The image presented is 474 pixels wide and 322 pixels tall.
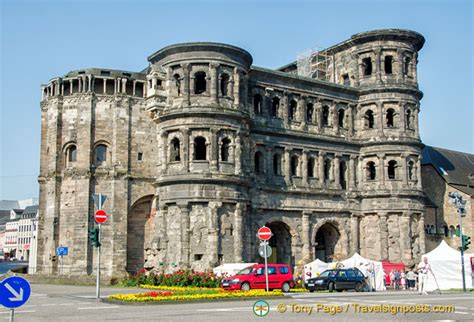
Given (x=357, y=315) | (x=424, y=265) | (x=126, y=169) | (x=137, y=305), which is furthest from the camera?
(x=126, y=169)

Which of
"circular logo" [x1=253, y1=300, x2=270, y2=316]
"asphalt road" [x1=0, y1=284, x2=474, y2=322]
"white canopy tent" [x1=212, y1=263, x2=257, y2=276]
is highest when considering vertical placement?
"white canopy tent" [x1=212, y1=263, x2=257, y2=276]

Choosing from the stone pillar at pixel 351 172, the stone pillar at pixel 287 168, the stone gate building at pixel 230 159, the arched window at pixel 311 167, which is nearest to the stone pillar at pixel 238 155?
the stone gate building at pixel 230 159

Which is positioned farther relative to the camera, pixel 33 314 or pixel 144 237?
pixel 144 237

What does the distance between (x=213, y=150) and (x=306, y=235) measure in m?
10.3

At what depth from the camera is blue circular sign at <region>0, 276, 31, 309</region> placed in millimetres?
10438

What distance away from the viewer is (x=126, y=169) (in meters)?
41.8

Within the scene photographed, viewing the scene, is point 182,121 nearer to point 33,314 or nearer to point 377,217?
point 377,217

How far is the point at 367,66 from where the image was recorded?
49.2 meters

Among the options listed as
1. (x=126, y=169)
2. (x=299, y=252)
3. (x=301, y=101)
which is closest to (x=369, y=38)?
(x=301, y=101)

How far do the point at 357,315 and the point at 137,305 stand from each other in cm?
801

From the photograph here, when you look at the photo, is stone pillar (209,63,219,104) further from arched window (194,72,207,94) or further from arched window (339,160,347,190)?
arched window (339,160,347,190)

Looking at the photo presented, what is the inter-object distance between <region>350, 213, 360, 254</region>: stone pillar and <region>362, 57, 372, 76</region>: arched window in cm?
1126

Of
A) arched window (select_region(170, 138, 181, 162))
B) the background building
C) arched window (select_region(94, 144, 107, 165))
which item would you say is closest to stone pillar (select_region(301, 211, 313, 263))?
arched window (select_region(170, 138, 181, 162))

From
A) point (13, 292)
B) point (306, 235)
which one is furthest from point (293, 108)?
point (13, 292)
